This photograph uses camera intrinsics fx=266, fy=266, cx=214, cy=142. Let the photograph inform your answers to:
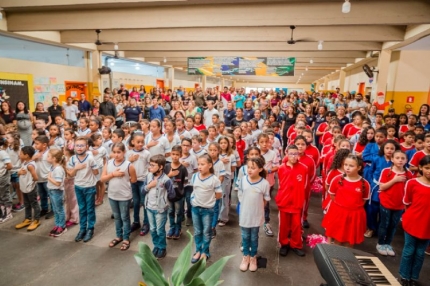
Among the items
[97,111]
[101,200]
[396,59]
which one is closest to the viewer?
[101,200]

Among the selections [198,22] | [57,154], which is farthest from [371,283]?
[198,22]

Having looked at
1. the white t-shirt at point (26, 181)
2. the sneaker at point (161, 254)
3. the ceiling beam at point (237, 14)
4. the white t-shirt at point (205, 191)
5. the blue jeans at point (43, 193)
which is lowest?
the sneaker at point (161, 254)

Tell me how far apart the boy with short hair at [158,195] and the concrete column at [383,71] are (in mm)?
10029

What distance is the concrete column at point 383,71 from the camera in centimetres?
988

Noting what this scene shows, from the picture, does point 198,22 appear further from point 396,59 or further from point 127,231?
point 396,59

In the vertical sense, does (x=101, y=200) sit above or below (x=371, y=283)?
below

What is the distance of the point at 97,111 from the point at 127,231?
21.4 feet

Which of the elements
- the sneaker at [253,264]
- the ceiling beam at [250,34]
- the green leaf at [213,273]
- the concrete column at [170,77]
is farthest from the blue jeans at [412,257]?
the concrete column at [170,77]

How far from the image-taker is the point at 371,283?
1560 mm

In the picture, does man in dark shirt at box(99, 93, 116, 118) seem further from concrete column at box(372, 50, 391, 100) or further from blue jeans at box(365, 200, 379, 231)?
concrete column at box(372, 50, 391, 100)

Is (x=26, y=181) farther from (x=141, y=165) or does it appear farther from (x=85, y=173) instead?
(x=141, y=165)

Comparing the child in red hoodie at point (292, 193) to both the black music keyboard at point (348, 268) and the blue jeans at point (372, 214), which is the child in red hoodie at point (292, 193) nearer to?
the blue jeans at point (372, 214)

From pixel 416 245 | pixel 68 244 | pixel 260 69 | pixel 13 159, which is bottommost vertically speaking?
pixel 68 244

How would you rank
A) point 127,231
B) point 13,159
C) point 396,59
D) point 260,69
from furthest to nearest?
point 260,69
point 396,59
point 13,159
point 127,231
